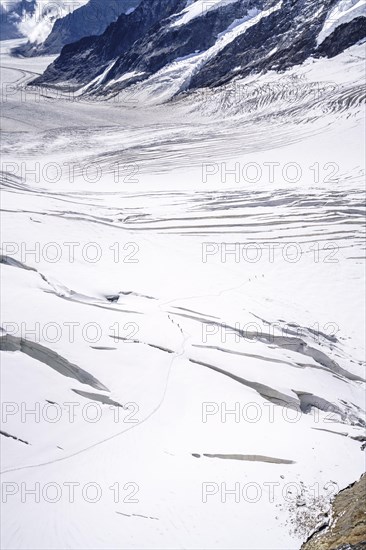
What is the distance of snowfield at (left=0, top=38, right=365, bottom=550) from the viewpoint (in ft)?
21.5

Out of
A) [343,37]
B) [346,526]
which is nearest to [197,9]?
[343,37]

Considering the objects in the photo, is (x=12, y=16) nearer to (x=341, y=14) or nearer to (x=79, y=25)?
(x=79, y=25)

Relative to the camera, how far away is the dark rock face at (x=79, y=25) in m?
125

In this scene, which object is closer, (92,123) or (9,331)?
(9,331)

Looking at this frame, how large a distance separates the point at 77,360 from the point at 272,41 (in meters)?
49.2

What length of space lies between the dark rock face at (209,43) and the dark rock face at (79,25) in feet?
140

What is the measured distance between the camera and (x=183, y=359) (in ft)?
32.3

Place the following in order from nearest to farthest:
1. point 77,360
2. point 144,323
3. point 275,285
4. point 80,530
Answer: point 80,530
point 77,360
point 144,323
point 275,285

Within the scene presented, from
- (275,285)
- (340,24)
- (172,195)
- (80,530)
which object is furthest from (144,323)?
(340,24)

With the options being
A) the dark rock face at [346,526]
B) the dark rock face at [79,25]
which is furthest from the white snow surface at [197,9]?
the dark rock face at [79,25]

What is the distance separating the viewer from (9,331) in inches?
371

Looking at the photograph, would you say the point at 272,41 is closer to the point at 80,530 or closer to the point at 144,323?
the point at 144,323

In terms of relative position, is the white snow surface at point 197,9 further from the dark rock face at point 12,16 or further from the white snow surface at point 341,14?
the dark rock face at point 12,16

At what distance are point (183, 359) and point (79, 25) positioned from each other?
139604 millimetres
